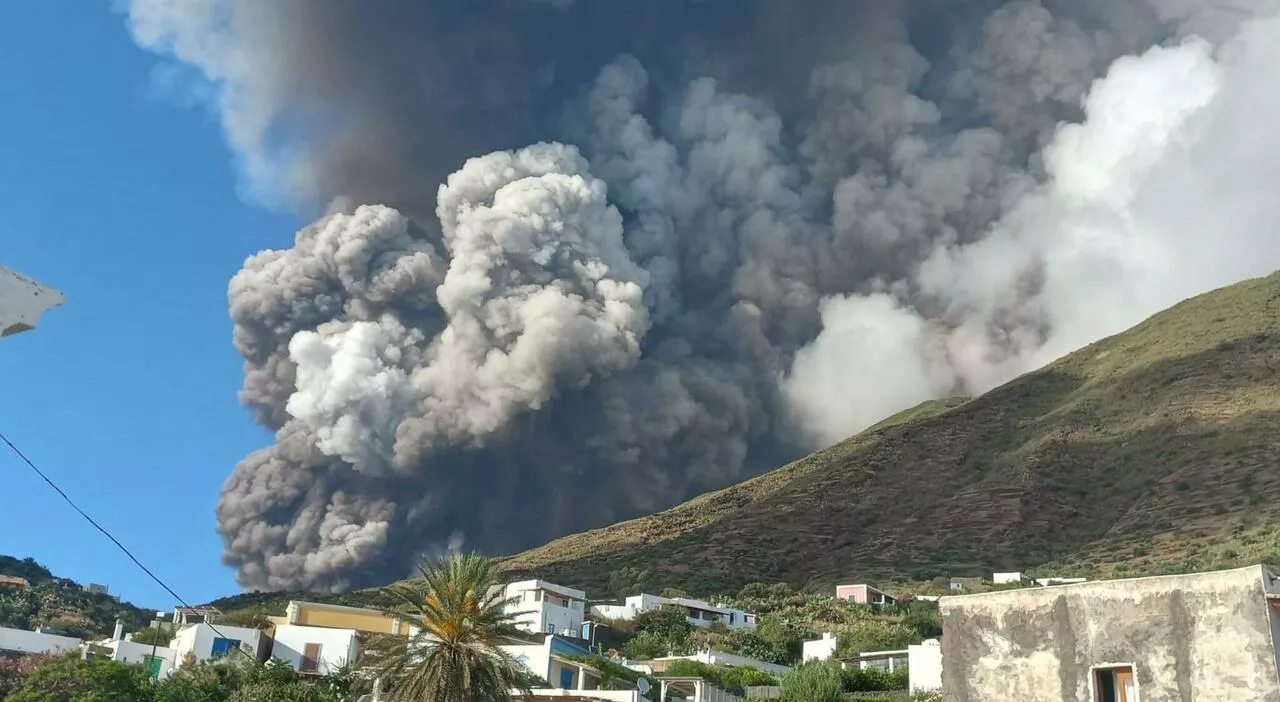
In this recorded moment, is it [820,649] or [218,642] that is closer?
[218,642]

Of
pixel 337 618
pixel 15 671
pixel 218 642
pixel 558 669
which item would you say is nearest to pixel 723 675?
pixel 558 669

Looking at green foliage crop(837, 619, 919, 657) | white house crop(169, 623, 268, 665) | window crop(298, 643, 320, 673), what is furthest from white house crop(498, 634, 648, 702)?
green foliage crop(837, 619, 919, 657)

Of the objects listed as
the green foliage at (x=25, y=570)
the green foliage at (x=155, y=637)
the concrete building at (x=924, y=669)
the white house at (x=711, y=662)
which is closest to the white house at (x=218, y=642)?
the green foliage at (x=155, y=637)

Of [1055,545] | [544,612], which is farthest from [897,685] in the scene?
[1055,545]

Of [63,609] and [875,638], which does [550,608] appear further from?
[63,609]

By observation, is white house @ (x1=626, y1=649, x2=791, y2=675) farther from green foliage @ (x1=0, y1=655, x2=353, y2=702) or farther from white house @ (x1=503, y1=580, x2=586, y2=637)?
green foliage @ (x1=0, y1=655, x2=353, y2=702)
